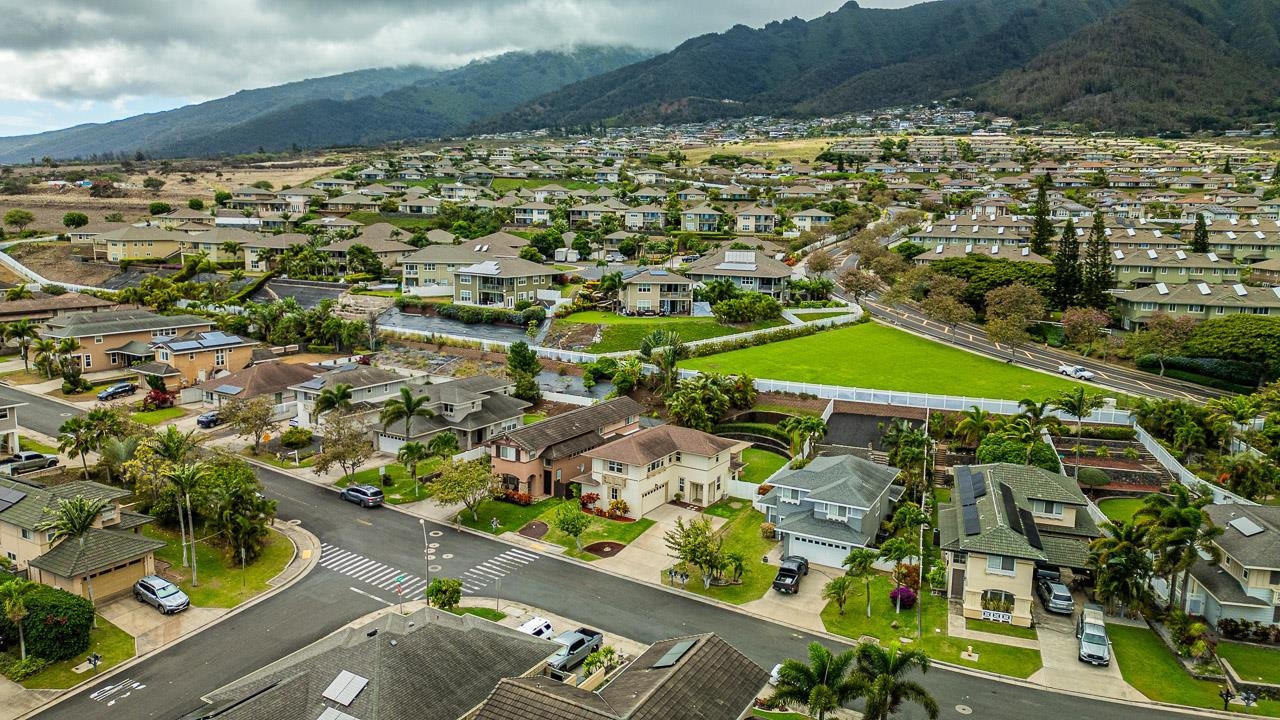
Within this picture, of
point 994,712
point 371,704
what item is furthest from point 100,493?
point 994,712

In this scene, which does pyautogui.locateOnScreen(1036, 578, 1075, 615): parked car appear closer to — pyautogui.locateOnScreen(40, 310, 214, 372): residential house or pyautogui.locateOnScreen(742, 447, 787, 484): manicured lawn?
pyautogui.locateOnScreen(742, 447, 787, 484): manicured lawn

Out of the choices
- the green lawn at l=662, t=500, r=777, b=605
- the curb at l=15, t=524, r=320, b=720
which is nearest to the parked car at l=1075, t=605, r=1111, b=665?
the green lawn at l=662, t=500, r=777, b=605

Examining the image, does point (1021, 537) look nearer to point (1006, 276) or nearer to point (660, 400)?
point (660, 400)

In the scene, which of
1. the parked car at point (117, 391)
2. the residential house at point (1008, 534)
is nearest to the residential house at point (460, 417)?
the parked car at point (117, 391)

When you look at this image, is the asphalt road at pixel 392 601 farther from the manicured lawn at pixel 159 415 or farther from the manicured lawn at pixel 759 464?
the manicured lawn at pixel 159 415

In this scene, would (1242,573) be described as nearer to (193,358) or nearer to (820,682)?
(820,682)

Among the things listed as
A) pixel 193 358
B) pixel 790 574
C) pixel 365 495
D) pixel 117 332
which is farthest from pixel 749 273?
pixel 117 332
